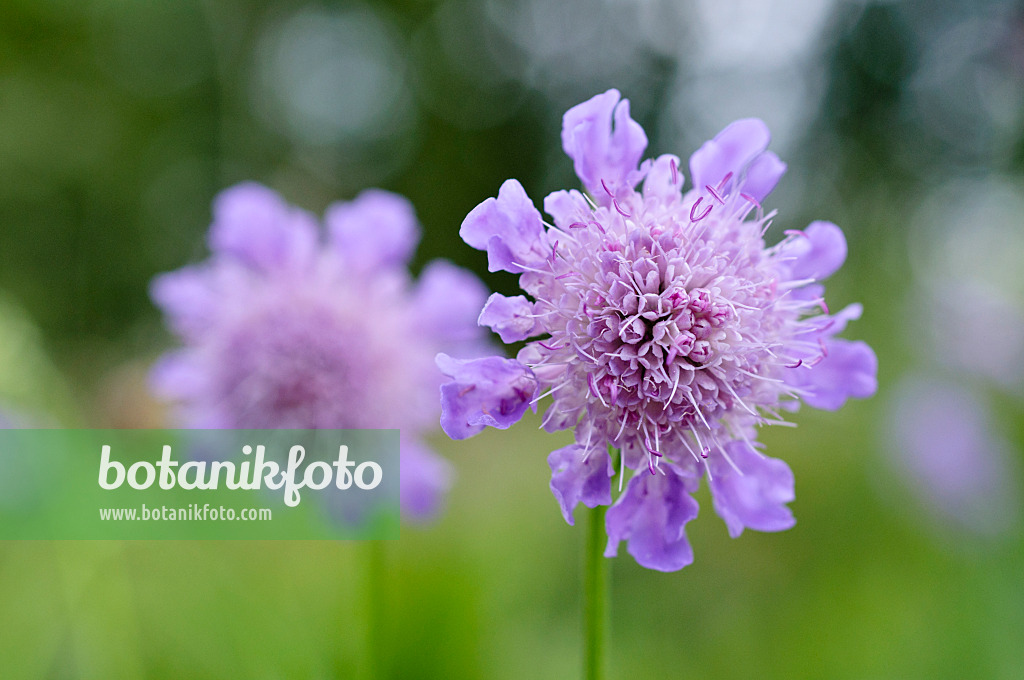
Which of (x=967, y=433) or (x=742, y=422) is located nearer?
(x=742, y=422)

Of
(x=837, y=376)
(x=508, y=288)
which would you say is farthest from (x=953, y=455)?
(x=508, y=288)

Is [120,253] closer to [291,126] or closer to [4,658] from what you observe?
[291,126]

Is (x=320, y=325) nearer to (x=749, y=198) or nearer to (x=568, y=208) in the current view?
(x=568, y=208)

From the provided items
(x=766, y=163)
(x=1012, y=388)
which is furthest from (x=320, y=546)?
(x=1012, y=388)

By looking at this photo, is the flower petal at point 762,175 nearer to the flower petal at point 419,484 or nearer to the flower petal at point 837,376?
the flower petal at point 837,376

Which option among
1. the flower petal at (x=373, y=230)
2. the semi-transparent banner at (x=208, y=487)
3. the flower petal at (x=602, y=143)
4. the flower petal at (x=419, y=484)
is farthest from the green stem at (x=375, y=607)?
the flower petal at (x=602, y=143)
